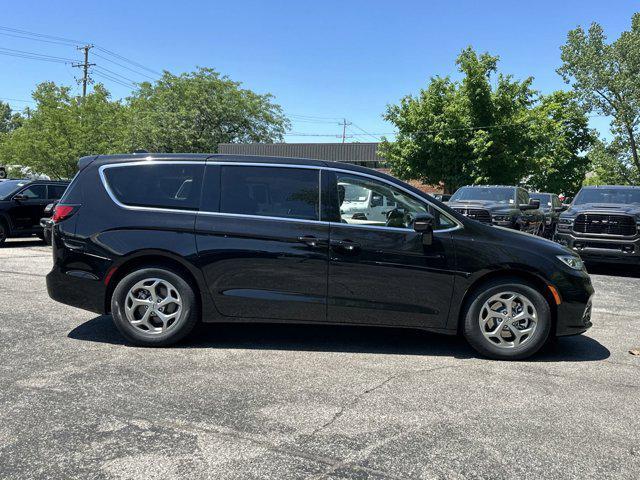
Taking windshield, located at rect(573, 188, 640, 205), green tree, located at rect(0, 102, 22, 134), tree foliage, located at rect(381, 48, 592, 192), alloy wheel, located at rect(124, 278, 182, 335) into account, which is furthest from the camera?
green tree, located at rect(0, 102, 22, 134)

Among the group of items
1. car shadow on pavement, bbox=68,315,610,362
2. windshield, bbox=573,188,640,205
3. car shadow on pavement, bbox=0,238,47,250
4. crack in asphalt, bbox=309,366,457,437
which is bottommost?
crack in asphalt, bbox=309,366,457,437

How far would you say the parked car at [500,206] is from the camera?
12805mm

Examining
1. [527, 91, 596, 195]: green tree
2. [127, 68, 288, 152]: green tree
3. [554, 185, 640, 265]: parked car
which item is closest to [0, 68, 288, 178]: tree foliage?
[127, 68, 288, 152]: green tree

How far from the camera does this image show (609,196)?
37.9 ft

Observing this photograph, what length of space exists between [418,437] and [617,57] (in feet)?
183

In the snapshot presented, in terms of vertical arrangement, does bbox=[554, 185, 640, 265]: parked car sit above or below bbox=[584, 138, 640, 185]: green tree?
below

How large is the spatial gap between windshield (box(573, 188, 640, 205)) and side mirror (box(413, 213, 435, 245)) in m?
8.35

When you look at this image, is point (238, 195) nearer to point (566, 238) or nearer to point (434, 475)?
point (434, 475)

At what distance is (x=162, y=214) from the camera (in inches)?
197

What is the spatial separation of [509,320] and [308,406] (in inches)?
85.6

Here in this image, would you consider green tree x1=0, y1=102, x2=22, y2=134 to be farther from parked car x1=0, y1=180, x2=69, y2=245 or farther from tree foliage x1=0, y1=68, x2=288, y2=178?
parked car x1=0, y1=180, x2=69, y2=245

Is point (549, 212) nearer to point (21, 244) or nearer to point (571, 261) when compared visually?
point (571, 261)

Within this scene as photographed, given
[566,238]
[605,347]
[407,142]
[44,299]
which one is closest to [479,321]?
[605,347]

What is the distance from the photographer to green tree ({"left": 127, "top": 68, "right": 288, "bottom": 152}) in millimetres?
50000
